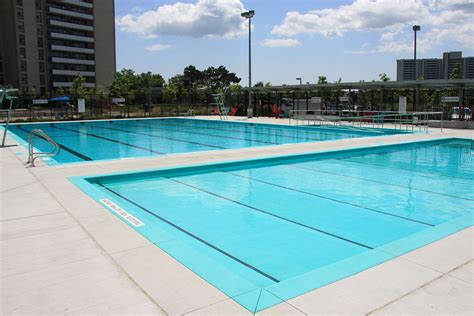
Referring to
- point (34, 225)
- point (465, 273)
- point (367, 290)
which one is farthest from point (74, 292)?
point (465, 273)

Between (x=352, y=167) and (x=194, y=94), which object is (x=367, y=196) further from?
(x=194, y=94)

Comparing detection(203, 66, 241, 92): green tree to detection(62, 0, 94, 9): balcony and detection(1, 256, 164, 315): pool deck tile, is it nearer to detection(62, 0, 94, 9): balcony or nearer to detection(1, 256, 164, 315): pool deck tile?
detection(62, 0, 94, 9): balcony

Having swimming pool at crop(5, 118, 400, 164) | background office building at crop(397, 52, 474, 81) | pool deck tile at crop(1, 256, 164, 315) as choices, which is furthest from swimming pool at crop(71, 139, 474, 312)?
background office building at crop(397, 52, 474, 81)

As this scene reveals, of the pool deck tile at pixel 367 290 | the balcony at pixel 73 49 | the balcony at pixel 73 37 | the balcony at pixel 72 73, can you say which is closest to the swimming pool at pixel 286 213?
the pool deck tile at pixel 367 290

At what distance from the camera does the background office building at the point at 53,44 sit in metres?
82.8

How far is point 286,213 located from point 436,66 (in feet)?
258

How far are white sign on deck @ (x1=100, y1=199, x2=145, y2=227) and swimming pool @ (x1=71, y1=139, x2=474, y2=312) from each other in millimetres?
15

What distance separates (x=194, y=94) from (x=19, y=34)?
3689cm

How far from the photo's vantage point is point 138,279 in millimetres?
3811

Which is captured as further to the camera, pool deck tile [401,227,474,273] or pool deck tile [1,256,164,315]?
pool deck tile [401,227,474,273]

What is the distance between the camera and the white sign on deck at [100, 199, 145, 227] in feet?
19.5

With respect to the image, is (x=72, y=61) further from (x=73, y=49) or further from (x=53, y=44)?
(x=53, y=44)

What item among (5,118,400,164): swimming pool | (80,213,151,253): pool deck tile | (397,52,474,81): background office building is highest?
(397,52,474,81): background office building

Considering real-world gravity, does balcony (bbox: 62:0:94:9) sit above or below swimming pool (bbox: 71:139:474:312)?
above
